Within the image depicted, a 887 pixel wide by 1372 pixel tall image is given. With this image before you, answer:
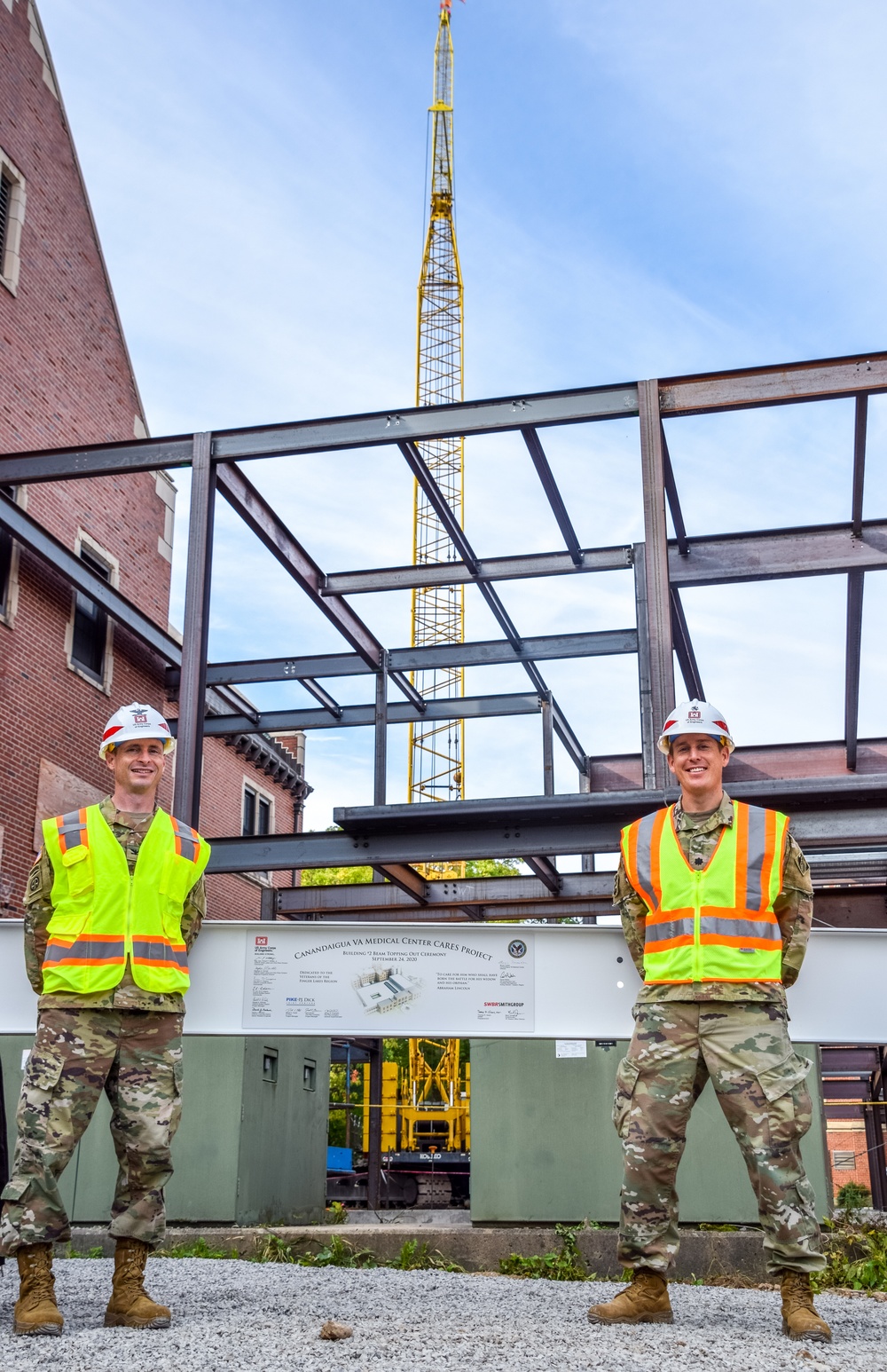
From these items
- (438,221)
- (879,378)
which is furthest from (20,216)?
(438,221)

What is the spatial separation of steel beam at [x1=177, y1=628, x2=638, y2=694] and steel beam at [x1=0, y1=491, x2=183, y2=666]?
1.56 meters

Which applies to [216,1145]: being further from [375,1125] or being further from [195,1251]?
[375,1125]

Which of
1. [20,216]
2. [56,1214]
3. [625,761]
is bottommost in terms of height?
[56,1214]

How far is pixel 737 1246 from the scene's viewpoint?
821cm

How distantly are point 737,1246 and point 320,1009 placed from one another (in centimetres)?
362

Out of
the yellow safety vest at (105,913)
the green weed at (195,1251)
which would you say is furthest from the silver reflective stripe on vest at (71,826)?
the green weed at (195,1251)

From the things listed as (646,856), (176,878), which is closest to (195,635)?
(176,878)

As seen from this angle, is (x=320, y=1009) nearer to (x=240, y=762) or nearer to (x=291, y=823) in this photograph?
(x=240, y=762)

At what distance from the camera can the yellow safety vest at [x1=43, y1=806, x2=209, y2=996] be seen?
476 cm

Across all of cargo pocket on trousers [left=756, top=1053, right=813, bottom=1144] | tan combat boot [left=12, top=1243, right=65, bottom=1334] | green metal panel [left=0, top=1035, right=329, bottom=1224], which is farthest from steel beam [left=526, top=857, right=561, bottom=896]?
tan combat boot [left=12, top=1243, right=65, bottom=1334]

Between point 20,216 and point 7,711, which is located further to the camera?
point 20,216

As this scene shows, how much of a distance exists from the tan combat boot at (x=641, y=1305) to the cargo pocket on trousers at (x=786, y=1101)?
77 centimetres

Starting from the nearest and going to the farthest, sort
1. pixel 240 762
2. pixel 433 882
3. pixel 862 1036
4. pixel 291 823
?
1. pixel 862 1036
2. pixel 433 882
3. pixel 240 762
4. pixel 291 823

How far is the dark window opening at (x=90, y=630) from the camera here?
18641 mm
